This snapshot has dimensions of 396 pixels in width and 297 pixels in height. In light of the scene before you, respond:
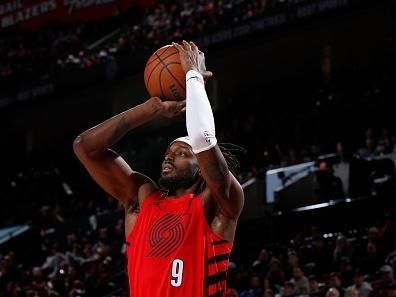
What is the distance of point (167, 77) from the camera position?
11.8 feet

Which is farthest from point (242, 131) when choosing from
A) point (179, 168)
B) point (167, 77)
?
point (179, 168)

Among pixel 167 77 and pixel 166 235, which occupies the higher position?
pixel 167 77

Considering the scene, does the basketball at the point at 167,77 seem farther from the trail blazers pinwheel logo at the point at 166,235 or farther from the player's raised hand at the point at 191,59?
the trail blazers pinwheel logo at the point at 166,235

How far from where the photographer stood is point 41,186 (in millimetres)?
19094

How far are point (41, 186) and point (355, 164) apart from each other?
31.2 ft

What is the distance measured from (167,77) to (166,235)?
0.73 metres

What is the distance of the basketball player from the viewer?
3.26 metres

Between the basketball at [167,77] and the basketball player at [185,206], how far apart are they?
8cm

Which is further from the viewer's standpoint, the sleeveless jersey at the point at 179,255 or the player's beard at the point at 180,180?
the player's beard at the point at 180,180

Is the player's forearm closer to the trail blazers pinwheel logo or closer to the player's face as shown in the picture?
the player's face

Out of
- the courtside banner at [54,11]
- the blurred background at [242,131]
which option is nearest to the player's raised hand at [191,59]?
the blurred background at [242,131]

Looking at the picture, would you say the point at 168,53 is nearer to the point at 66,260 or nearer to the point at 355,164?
the point at 355,164

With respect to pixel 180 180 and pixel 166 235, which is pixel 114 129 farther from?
pixel 166 235

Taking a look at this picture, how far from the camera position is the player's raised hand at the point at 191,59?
3.44m
